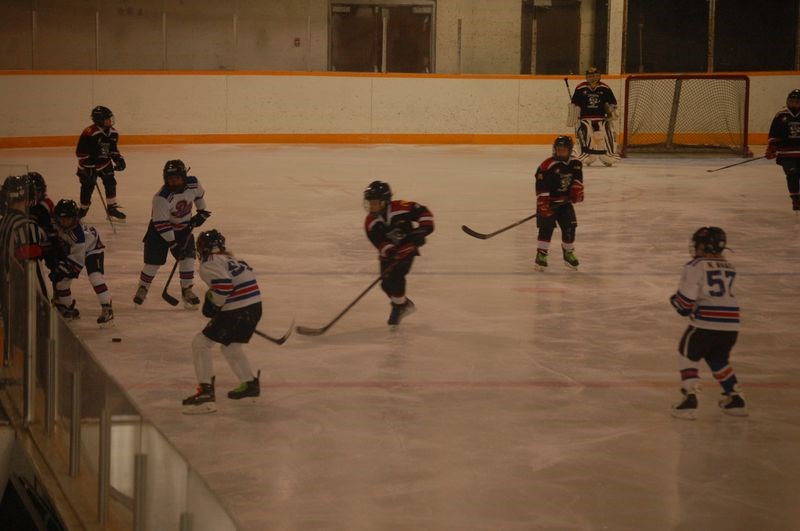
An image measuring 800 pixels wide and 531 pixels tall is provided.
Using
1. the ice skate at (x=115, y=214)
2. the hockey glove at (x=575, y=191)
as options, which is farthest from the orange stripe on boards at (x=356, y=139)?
the hockey glove at (x=575, y=191)

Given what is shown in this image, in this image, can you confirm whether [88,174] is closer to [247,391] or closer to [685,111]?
[247,391]

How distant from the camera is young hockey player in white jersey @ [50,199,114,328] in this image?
713 centimetres

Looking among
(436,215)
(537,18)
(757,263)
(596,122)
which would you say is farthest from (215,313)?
(537,18)

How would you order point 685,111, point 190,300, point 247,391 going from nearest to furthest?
point 247,391 < point 190,300 < point 685,111

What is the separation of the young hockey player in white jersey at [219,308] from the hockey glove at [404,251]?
163cm

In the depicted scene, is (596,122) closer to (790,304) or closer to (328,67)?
(328,67)

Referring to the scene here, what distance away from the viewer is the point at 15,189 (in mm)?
5078

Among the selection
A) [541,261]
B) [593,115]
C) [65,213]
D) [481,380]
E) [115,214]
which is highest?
[593,115]

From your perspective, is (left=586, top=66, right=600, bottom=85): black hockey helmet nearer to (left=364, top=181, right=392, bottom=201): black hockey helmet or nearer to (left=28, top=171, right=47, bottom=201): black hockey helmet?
(left=364, top=181, right=392, bottom=201): black hockey helmet

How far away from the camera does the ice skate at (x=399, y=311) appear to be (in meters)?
7.73

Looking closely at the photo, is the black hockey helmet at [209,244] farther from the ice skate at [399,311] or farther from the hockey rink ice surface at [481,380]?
the ice skate at [399,311]

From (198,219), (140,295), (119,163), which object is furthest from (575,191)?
(119,163)

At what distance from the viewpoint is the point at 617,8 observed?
70.2 feet

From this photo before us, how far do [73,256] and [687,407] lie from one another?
368 cm
